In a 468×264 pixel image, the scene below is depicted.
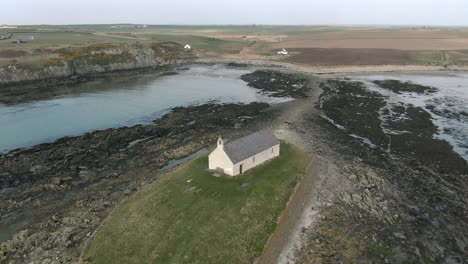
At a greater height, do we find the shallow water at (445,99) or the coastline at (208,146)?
the shallow water at (445,99)

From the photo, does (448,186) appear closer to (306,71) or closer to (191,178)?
(191,178)

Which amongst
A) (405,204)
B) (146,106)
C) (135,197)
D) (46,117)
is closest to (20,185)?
(135,197)

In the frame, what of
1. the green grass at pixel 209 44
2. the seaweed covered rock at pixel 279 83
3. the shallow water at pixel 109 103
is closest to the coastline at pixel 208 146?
the shallow water at pixel 109 103

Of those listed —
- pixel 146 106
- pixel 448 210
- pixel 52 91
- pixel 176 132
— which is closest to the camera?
pixel 448 210

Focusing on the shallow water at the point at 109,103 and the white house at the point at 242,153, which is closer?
the white house at the point at 242,153

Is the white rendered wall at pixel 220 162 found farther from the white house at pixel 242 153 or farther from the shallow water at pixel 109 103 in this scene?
the shallow water at pixel 109 103

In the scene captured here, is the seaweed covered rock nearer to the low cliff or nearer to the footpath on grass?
the low cliff

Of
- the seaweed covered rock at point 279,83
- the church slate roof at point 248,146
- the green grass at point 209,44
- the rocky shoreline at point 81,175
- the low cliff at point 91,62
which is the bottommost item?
the rocky shoreline at point 81,175
